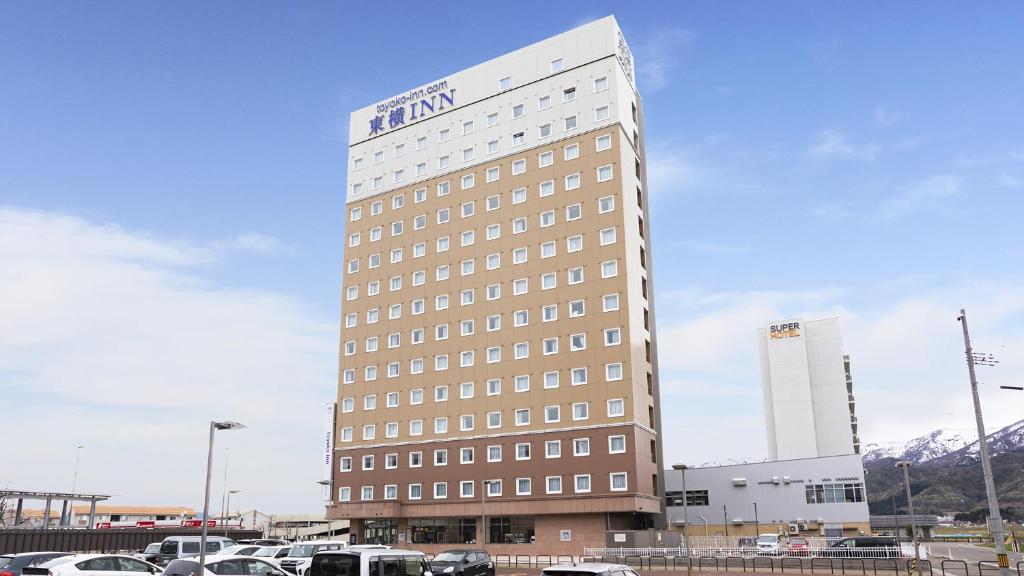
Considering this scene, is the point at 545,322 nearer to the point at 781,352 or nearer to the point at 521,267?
the point at 521,267

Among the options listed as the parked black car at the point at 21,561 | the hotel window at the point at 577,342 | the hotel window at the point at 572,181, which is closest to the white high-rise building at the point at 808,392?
the hotel window at the point at 577,342

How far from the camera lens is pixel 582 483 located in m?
68.9

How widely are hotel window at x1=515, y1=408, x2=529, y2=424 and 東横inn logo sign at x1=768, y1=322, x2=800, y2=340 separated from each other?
97847 mm

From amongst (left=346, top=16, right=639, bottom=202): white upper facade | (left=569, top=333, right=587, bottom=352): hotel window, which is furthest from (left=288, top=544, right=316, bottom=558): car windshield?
(left=346, top=16, right=639, bottom=202): white upper facade

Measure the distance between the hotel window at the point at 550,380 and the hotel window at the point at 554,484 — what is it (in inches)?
320

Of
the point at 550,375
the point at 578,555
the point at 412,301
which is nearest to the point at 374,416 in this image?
the point at 412,301

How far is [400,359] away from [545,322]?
1713cm

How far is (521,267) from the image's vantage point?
76.9 m

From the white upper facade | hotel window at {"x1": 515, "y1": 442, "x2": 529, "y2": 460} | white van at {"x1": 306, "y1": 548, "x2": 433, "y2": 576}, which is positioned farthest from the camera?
the white upper facade

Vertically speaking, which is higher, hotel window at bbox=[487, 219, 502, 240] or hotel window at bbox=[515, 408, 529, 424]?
hotel window at bbox=[487, 219, 502, 240]

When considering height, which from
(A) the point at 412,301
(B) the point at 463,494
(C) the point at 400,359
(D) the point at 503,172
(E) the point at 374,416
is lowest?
(B) the point at 463,494

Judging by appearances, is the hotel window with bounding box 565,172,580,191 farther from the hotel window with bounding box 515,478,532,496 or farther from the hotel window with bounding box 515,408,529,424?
the hotel window with bounding box 515,478,532,496

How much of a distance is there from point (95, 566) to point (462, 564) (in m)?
15.1

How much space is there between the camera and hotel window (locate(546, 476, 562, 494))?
70062 millimetres
